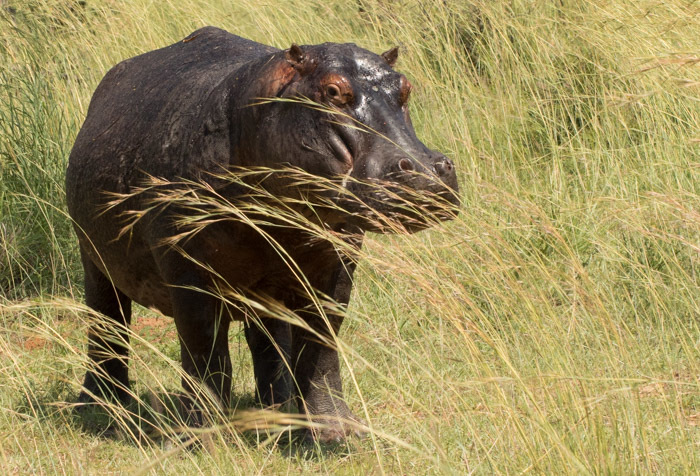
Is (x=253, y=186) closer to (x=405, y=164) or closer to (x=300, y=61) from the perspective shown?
(x=300, y=61)

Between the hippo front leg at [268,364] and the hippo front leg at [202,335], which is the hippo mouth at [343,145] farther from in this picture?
the hippo front leg at [268,364]

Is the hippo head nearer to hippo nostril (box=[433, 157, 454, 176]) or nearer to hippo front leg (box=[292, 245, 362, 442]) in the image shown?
hippo nostril (box=[433, 157, 454, 176])

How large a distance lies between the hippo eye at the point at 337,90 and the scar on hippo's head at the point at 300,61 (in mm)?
132

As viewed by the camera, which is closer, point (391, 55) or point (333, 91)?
point (333, 91)

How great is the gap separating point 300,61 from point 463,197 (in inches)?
A: 68.5

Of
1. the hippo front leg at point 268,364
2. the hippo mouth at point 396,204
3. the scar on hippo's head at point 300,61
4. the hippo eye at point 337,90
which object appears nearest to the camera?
the hippo mouth at point 396,204

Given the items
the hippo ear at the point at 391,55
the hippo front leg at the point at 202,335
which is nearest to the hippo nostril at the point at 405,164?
the hippo ear at the point at 391,55

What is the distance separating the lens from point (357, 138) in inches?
119

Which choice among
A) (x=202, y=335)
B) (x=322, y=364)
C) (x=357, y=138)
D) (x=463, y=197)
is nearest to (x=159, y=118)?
(x=202, y=335)

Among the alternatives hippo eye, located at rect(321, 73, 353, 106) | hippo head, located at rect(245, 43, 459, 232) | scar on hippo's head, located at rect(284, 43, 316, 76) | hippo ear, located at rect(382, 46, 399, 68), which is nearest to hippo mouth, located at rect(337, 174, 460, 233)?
hippo head, located at rect(245, 43, 459, 232)

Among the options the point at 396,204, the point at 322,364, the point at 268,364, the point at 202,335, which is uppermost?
the point at 396,204

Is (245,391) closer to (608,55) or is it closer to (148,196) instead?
(148,196)

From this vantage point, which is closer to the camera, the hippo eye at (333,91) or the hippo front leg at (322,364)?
the hippo eye at (333,91)

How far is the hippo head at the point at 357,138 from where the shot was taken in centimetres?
285
